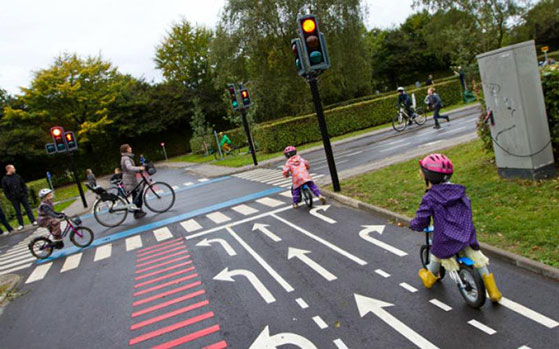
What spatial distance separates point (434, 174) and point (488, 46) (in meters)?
42.8

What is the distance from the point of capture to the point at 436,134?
15.4m

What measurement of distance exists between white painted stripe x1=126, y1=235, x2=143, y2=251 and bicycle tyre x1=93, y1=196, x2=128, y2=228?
5.78 feet

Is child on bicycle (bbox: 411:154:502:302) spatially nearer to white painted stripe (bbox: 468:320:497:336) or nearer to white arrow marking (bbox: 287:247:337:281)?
white painted stripe (bbox: 468:320:497:336)

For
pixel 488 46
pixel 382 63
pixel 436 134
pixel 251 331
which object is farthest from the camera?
pixel 382 63

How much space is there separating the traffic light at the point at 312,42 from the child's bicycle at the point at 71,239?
21.6 ft

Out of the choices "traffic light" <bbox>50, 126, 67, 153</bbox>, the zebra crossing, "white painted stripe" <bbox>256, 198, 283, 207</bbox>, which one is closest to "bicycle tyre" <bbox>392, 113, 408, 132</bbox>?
the zebra crossing

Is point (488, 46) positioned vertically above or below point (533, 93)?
above

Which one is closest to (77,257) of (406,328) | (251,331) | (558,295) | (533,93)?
(251,331)

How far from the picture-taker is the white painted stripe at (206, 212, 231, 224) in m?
9.27

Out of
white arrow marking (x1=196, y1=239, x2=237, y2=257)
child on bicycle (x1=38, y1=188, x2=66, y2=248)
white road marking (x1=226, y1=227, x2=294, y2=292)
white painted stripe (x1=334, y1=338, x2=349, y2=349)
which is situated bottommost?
white painted stripe (x1=334, y1=338, x2=349, y2=349)

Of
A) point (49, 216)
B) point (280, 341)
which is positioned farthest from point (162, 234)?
point (280, 341)

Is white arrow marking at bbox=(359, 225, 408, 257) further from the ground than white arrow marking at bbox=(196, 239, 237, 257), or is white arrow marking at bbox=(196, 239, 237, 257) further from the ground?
white arrow marking at bbox=(196, 239, 237, 257)

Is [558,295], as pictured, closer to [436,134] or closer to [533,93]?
[533,93]

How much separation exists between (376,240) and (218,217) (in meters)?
4.78
